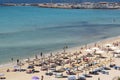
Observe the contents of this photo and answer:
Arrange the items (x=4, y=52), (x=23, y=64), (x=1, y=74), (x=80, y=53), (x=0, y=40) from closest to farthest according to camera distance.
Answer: (x=1, y=74) < (x=23, y=64) < (x=80, y=53) < (x=4, y=52) < (x=0, y=40)

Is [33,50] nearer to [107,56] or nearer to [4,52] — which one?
[4,52]

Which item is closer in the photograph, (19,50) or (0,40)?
(19,50)

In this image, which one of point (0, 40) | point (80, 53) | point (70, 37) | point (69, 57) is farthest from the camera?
point (70, 37)

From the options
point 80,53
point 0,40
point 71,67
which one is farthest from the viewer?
point 0,40

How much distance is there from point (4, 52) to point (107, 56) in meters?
13.3

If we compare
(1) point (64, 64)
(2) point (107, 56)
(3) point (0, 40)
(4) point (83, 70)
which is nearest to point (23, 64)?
(1) point (64, 64)

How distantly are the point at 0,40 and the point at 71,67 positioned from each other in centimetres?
2409

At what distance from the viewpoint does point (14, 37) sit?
58.8 metres

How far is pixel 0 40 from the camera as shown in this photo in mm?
55969

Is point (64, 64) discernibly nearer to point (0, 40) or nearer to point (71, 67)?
Result: point (71, 67)

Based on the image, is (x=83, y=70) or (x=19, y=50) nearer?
(x=83, y=70)

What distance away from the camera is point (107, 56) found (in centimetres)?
3981

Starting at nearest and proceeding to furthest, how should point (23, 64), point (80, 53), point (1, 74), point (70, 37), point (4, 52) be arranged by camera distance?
point (1, 74)
point (23, 64)
point (80, 53)
point (4, 52)
point (70, 37)

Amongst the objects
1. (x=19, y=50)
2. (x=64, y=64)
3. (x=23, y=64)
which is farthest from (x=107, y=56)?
(x=19, y=50)
